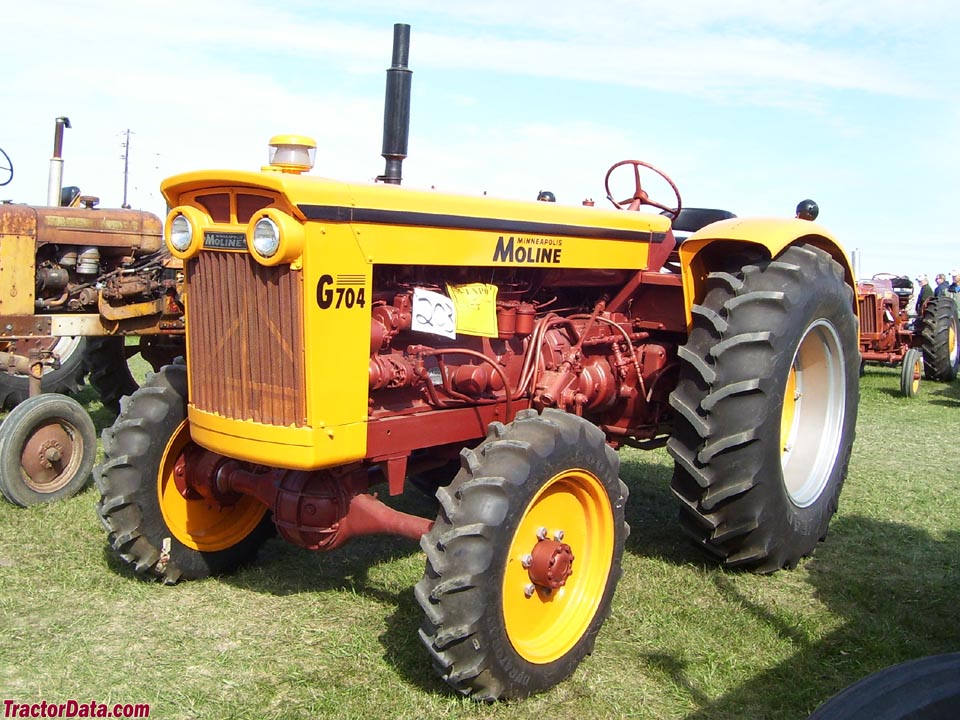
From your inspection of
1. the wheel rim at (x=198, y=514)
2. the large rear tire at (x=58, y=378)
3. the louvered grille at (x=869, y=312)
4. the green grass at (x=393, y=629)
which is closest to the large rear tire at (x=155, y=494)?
the wheel rim at (x=198, y=514)

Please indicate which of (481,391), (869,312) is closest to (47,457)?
(481,391)

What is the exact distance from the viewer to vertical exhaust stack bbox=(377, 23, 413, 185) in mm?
4211

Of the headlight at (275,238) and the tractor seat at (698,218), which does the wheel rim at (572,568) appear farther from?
the tractor seat at (698,218)

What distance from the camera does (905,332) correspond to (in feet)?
43.4

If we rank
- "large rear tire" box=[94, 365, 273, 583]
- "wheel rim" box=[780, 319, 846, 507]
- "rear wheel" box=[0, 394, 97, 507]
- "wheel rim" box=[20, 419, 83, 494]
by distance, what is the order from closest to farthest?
"large rear tire" box=[94, 365, 273, 583] → "wheel rim" box=[780, 319, 846, 507] → "rear wheel" box=[0, 394, 97, 507] → "wheel rim" box=[20, 419, 83, 494]

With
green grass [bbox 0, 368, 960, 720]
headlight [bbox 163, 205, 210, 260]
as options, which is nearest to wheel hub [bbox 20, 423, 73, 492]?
green grass [bbox 0, 368, 960, 720]

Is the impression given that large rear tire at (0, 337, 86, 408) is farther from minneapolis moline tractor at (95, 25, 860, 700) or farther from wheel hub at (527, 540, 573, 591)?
wheel hub at (527, 540, 573, 591)

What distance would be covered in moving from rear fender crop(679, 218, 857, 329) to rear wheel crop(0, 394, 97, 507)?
3.77 meters

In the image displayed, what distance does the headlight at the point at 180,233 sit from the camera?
357 centimetres

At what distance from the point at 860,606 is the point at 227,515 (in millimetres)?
2954

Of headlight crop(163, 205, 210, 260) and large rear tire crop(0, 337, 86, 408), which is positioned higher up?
headlight crop(163, 205, 210, 260)

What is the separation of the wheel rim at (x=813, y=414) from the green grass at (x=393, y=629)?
0.45 m

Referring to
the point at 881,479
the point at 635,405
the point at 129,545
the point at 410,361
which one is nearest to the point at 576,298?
the point at 635,405
